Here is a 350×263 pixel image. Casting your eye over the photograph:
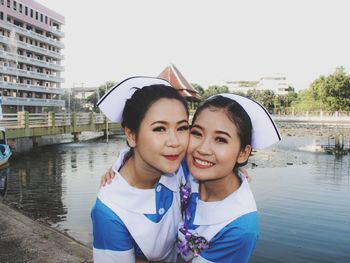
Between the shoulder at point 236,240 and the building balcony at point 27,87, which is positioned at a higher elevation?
the building balcony at point 27,87

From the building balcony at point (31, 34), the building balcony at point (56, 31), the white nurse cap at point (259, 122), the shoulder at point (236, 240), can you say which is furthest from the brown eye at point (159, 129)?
the building balcony at point (56, 31)

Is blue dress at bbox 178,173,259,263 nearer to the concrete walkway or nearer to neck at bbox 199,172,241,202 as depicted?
neck at bbox 199,172,241,202

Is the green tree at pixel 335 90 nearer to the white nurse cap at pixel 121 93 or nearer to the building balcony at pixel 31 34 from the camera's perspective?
the building balcony at pixel 31 34

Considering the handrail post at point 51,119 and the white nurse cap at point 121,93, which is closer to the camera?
the white nurse cap at point 121,93

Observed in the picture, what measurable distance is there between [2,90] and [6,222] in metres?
47.5

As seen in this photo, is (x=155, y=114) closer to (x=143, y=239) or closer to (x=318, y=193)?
(x=143, y=239)

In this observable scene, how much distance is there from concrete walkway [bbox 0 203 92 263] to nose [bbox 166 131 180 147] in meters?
3.30

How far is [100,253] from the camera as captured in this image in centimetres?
195

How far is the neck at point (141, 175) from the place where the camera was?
204 centimetres

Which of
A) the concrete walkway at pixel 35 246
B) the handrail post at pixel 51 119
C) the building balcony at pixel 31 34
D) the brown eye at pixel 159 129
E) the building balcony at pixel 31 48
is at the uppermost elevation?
the building balcony at pixel 31 34

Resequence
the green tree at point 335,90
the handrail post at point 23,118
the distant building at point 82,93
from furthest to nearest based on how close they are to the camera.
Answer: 1. the distant building at point 82,93
2. the green tree at point 335,90
3. the handrail post at point 23,118

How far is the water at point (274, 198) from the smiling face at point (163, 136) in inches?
221

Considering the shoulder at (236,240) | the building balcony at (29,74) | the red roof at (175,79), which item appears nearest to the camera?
the shoulder at (236,240)

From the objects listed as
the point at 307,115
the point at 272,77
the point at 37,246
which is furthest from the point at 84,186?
the point at 272,77
